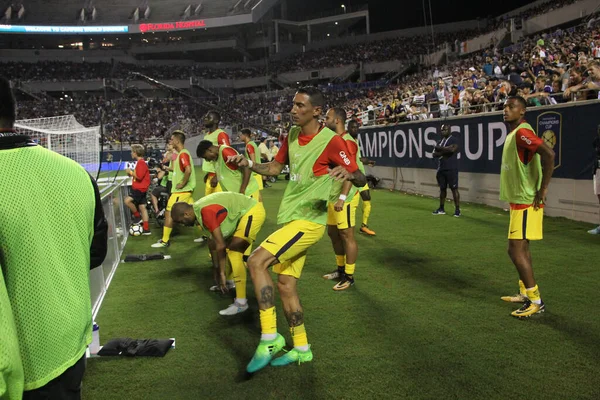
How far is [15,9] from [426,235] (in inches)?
2324

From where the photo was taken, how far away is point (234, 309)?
546cm

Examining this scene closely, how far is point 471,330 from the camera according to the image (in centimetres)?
468

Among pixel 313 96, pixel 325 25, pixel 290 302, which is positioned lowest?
pixel 290 302

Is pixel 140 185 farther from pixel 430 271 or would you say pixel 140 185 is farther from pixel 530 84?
pixel 530 84

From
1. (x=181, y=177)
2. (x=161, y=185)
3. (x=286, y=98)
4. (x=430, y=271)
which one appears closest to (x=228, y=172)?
(x=181, y=177)

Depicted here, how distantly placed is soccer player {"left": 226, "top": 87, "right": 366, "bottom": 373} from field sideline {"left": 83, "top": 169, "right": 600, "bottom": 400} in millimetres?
281

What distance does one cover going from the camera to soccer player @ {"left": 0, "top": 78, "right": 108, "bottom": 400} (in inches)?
66.2

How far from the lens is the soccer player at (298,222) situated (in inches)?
157

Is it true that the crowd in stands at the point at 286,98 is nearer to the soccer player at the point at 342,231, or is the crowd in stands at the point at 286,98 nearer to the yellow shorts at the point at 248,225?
the soccer player at the point at 342,231

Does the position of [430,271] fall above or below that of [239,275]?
below

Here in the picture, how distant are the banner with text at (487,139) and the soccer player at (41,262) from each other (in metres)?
10.5

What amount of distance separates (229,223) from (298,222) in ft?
5.28

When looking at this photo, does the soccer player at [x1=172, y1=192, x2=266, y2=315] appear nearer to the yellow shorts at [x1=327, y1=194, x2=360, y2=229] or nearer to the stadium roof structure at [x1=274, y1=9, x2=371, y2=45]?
the yellow shorts at [x1=327, y1=194, x2=360, y2=229]

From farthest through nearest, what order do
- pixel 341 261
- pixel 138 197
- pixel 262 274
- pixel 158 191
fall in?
pixel 158 191 < pixel 138 197 < pixel 341 261 < pixel 262 274
